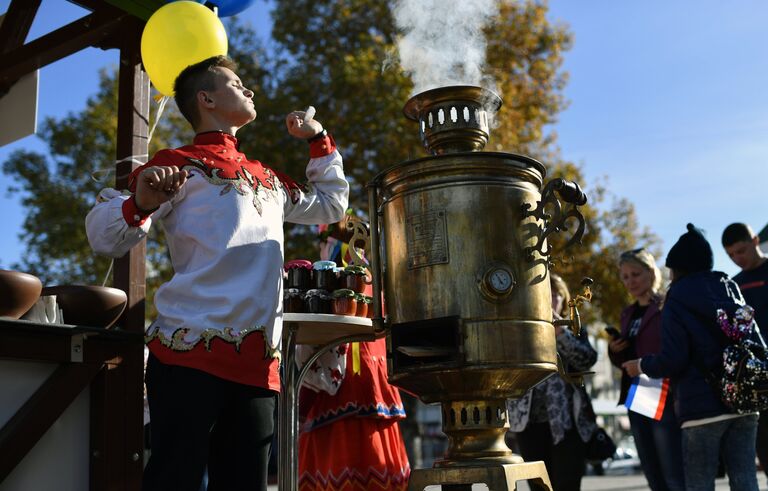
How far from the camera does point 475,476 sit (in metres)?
2.43

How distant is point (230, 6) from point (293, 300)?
1.49m

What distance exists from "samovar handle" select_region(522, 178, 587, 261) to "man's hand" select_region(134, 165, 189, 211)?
3.81 feet

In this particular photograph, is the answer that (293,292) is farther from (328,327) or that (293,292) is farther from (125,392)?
(125,392)

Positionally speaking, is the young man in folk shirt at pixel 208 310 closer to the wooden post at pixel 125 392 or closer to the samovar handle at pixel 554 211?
the wooden post at pixel 125 392

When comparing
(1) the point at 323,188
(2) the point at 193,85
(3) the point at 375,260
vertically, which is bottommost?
(3) the point at 375,260

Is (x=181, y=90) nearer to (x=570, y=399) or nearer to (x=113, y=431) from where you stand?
(x=113, y=431)

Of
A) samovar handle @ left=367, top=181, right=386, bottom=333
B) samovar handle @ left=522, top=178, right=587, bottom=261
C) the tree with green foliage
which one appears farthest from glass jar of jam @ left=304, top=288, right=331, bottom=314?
the tree with green foliage

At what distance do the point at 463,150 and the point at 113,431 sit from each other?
1534 millimetres

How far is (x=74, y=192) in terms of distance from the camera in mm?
17609

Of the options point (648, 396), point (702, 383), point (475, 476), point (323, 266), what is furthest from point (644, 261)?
point (475, 476)

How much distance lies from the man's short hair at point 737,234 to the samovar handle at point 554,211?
95.8 inches

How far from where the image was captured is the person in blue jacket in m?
3.53

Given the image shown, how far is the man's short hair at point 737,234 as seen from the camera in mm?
4656

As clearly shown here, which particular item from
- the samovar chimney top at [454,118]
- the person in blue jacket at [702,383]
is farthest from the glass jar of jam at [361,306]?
the person in blue jacket at [702,383]
